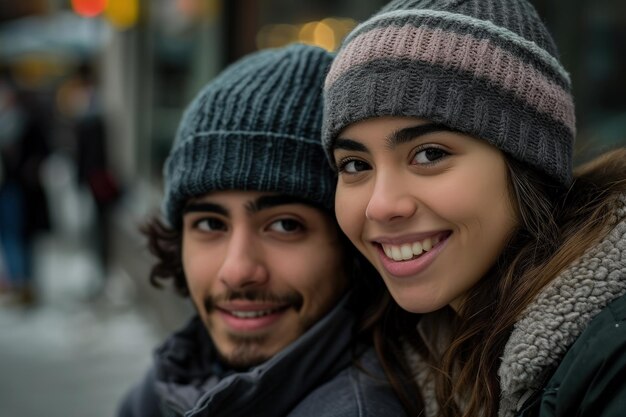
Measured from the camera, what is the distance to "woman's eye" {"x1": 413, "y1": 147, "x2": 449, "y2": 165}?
1659 millimetres

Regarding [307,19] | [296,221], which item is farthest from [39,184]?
[296,221]

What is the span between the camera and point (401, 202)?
1646mm

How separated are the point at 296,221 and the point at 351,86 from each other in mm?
524

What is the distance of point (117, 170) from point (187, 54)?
1.72 m

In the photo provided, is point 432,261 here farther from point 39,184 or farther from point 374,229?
point 39,184

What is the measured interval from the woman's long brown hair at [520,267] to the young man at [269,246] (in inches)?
10.5

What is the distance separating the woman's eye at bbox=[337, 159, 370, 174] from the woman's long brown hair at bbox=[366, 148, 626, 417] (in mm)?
326

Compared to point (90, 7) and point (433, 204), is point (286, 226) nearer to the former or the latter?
point (433, 204)

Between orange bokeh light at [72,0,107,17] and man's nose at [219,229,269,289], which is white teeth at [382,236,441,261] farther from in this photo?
orange bokeh light at [72,0,107,17]

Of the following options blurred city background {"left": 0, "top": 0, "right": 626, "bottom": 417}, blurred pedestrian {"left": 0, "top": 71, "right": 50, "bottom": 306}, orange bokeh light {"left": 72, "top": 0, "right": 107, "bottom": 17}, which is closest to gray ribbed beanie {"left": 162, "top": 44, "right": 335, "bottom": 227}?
blurred city background {"left": 0, "top": 0, "right": 626, "bottom": 417}

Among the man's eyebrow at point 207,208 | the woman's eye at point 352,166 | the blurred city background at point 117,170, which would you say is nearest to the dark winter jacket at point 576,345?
the woman's eye at point 352,166

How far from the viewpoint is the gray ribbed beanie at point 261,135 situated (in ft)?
6.83

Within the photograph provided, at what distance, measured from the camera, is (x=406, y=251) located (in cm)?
171

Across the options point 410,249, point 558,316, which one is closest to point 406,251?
point 410,249
